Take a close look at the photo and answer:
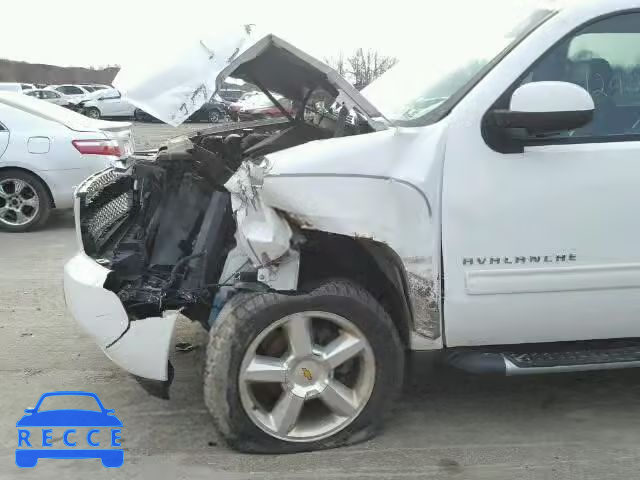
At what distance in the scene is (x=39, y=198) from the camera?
7770 millimetres

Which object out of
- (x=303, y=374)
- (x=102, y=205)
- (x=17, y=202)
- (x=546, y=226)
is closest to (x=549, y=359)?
(x=546, y=226)

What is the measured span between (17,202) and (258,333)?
5969mm

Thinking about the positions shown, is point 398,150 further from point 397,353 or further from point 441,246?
point 397,353

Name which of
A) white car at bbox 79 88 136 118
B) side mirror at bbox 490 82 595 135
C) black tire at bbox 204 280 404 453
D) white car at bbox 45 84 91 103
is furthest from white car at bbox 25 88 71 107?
side mirror at bbox 490 82 595 135

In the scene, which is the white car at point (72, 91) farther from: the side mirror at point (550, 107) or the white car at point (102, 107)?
the side mirror at point (550, 107)

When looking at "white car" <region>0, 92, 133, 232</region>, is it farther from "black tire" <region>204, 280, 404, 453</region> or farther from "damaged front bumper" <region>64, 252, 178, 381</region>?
"black tire" <region>204, 280, 404, 453</region>

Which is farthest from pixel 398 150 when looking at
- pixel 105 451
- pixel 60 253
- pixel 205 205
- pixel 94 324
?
pixel 60 253

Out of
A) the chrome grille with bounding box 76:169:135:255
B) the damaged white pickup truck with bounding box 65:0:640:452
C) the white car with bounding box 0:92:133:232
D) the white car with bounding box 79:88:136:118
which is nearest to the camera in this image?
the damaged white pickup truck with bounding box 65:0:640:452

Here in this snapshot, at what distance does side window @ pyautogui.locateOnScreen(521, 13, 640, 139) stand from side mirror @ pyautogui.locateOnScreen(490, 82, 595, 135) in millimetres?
154

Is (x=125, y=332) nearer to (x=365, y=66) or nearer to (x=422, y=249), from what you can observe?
(x=422, y=249)

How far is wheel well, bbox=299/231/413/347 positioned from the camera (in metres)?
2.95

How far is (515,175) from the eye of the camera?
2.84 m

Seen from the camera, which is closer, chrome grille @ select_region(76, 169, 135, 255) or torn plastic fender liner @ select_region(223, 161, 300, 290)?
torn plastic fender liner @ select_region(223, 161, 300, 290)

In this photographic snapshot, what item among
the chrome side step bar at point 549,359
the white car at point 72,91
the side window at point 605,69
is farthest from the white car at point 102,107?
the chrome side step bar at point 549,359
